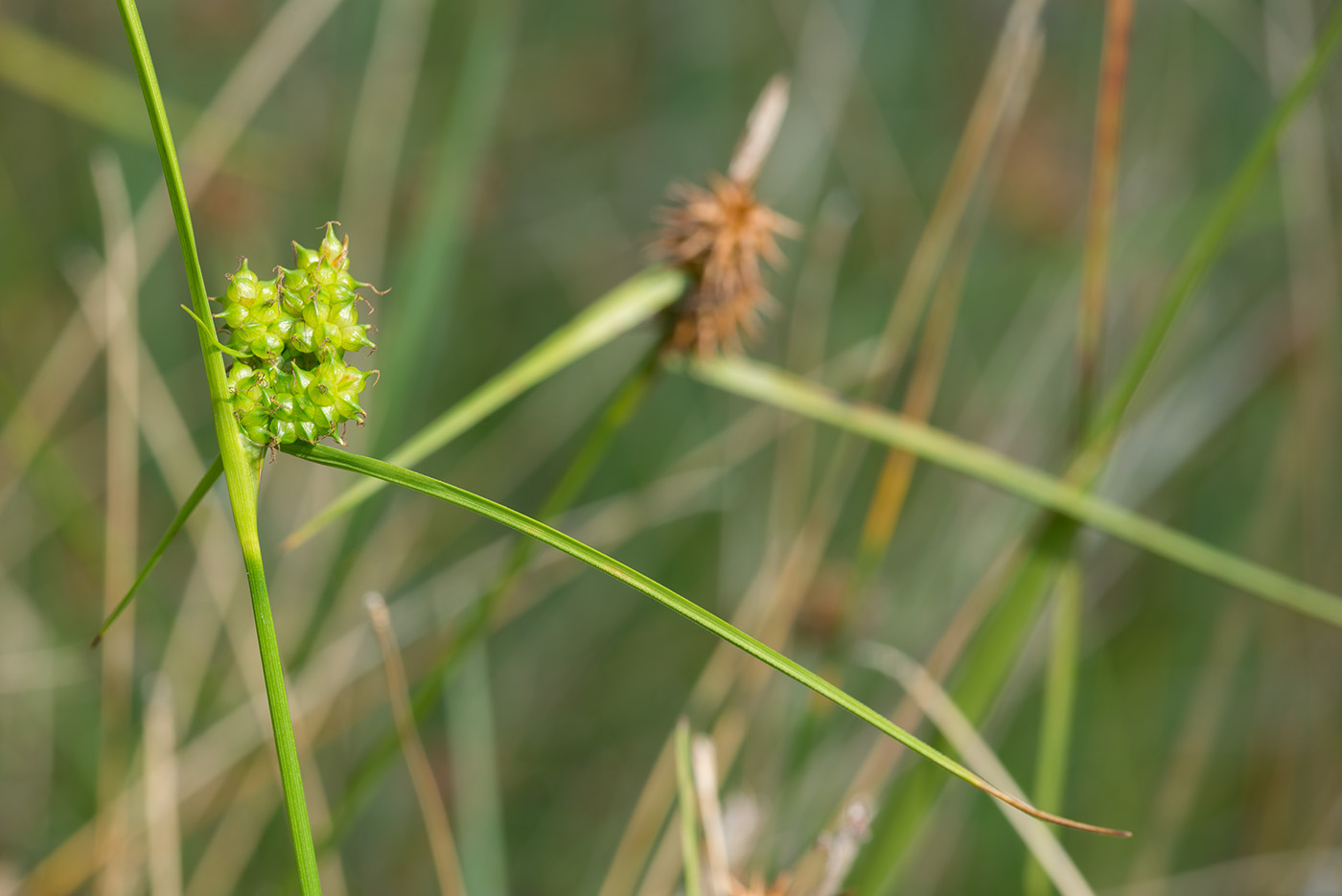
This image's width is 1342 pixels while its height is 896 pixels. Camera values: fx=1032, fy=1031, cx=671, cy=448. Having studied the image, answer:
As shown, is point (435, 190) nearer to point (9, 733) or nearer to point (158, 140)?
point (158, 140)

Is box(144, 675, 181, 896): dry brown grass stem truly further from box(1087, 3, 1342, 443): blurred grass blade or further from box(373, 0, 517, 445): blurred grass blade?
box(1087, 3, 1342, 443): blurred grass blade

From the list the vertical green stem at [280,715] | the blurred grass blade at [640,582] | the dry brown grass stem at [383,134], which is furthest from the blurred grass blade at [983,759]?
the dry brown grass stem at [383,134]

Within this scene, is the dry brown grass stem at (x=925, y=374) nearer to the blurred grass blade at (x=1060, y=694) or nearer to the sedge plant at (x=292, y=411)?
the blurred grass blade at (x=1060, y=694)

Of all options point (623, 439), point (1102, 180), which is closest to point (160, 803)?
point (1102, 180)

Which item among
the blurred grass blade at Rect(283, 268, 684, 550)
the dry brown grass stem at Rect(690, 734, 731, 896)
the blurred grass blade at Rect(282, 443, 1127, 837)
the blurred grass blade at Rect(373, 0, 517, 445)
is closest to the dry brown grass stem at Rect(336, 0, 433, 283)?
the blurred grass blade at Rect(373, 0, 517, 445)

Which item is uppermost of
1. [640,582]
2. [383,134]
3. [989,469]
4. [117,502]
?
[383,134]

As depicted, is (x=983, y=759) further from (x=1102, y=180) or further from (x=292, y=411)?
(x=292, y=411)
